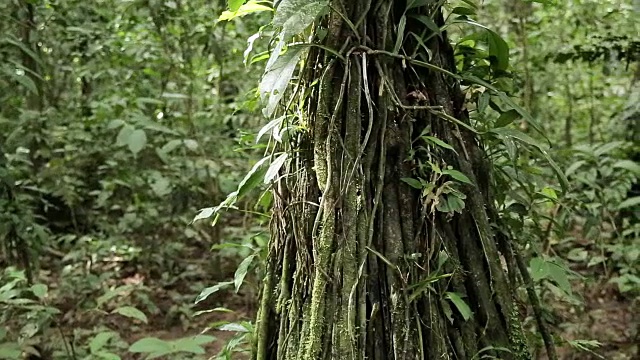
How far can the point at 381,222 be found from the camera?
1.41 m

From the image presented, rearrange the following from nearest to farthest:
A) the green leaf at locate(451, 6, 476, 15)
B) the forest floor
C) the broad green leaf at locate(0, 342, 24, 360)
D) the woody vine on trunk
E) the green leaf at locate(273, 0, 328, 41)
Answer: the green leaf at locate(273, 0, 328, 41), the woody vine on trunk, the green leaf at locate(451, 6, 476, 15), the broad green leaf at locate(0, 342, 24, 360), the forest floor

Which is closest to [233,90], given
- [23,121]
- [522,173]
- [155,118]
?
[155,118]

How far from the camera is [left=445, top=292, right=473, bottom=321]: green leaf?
1.38 m

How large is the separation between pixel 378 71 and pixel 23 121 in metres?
2.98

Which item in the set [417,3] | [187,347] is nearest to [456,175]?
[417,3]

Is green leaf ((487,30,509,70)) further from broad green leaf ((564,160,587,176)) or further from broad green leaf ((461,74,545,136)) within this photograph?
broad green leaf ((564,160,587,176))

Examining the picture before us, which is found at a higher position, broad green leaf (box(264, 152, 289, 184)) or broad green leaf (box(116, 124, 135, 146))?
broad green leaf (box(264, 152, 289, 184))

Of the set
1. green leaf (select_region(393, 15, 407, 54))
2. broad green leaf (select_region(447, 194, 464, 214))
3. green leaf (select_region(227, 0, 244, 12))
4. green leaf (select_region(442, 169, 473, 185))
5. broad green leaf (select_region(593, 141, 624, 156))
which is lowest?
broad green leaf (select_region(593, 141, 624, 156))

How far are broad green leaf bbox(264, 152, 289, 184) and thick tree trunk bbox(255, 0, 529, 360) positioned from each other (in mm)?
32

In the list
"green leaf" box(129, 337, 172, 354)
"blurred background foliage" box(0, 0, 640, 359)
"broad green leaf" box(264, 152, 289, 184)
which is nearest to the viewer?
"broad green leaf" box(264, 152, 289, 184)

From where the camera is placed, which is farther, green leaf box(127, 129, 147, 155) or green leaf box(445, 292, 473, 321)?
green leaf box(127, 129, 147, 155)

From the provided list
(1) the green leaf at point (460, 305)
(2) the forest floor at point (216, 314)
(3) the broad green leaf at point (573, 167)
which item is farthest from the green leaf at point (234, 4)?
(2) the forest floor at point (216, 314)

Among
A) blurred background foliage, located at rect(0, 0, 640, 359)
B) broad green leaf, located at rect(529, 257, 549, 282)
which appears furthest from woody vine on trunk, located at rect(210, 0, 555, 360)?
blurred background foliage, located at rect(0, 0, 640, 359)

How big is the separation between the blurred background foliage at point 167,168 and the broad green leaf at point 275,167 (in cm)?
166
